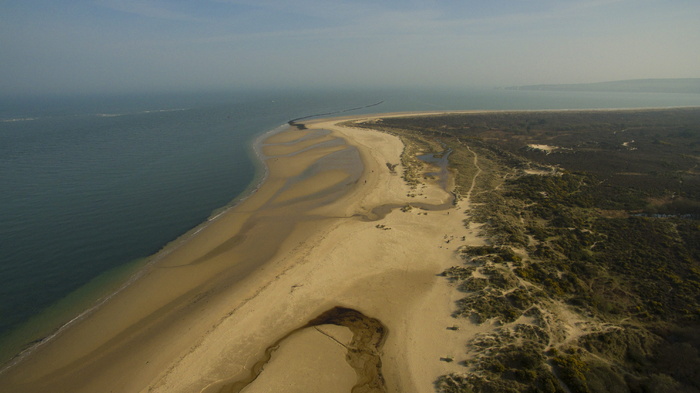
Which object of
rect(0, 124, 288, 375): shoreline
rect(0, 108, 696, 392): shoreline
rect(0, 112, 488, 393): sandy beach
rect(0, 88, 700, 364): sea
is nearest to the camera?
rect(0, 112, 488, 393): sandy beach

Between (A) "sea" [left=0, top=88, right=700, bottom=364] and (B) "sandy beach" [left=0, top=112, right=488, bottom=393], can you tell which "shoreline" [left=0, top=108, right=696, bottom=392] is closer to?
(B) "sandy beach" [left=0, top=112, right=488, bottom=393]

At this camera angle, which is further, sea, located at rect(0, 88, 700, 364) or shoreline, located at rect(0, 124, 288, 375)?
sea, located at rect(0, 88, 700, 364)

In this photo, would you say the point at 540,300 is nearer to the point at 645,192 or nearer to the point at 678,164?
the point at 645,192

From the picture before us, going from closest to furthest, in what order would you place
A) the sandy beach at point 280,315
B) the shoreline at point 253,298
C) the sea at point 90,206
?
1. the sandy beach at point 280,315
2. the shoreline at point 253,298
3. the sea at point 90,206

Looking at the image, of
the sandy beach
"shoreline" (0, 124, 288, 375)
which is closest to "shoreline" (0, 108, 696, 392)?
the sandy beach

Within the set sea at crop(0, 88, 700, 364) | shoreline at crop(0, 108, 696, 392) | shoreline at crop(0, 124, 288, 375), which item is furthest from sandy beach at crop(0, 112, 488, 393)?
sea at crop(0, 88, 700, 364)

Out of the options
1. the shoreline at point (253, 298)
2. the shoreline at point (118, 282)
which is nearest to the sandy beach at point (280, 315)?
the shoreline at point (253, 298)

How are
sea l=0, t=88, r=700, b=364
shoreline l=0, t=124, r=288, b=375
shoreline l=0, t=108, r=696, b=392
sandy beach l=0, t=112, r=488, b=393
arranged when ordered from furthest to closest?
1. sea l=0, t=88, r=700, b=364
2. shoreline l=0, t=124, r=288, b=375
3. shoreline l=0, t=108, r=696, b=392
4. sandy beach l=0, t=112, r=488, b=393

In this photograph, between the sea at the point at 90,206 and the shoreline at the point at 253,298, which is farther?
the sea at the point at 90,206

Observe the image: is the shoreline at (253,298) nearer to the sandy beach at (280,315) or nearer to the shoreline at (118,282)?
the sandy beach at (280,315)
